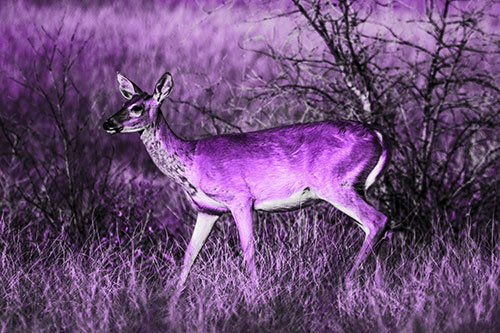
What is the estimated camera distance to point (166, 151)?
4066 millimetres

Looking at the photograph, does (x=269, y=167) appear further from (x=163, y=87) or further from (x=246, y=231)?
(x=163, y=87)

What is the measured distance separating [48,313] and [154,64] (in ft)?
15.2

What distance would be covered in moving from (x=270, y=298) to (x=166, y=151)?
3.14 ft

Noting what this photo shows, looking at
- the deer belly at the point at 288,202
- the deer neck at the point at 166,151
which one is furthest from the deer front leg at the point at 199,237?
the deer belly at the point at 288,202

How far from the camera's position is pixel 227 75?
764 cm

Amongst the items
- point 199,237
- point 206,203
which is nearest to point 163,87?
point 206,203

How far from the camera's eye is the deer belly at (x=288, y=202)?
13.2 ft

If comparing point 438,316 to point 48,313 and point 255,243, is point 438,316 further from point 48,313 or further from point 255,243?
point 48,313

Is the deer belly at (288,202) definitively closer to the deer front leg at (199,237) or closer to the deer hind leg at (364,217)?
the deer hind leg at (364,217)

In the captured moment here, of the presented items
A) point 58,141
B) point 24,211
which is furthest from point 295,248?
point 58,141

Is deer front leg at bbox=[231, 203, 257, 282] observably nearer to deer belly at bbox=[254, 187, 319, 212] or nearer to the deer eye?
deer belly at bbox=[254, 187, 319, 212]

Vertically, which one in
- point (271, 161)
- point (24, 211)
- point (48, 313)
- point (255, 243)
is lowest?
point (24, 211)

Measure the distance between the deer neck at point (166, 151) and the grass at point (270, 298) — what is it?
55 cm

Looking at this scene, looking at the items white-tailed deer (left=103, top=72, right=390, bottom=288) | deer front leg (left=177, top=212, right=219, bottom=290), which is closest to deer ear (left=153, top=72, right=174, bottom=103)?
white-tailed deer (left=103, top=72, right=390, bottom=288)
